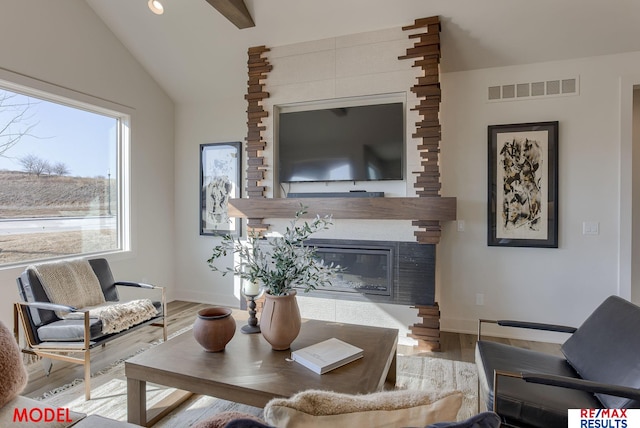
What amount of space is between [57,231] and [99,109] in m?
1.37

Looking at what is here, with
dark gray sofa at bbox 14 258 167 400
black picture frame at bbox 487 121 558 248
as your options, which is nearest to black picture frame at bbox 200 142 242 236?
dark gray sofa at bbox 14 258 167 400

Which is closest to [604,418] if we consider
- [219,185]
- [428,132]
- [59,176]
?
[428,132]

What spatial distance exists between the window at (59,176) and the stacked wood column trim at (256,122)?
1.56m

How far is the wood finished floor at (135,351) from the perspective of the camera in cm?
256

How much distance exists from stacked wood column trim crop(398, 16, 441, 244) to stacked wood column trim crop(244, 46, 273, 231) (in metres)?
1.55

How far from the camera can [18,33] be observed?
9.65 ft

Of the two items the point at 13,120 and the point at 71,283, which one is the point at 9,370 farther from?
the point at 13,120

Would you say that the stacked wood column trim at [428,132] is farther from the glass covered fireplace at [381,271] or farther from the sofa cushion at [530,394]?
the sofa cushion at [530,394]

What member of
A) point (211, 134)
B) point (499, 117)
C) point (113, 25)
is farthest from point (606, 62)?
point (113, 25)

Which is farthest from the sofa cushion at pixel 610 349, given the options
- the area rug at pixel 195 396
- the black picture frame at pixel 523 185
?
the black picture frame at pixel 523 185

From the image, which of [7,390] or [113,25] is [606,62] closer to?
[7,390]

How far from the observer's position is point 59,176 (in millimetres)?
3432

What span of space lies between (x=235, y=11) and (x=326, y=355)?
3161 millimetres

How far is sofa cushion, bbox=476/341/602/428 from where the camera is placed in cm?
146
